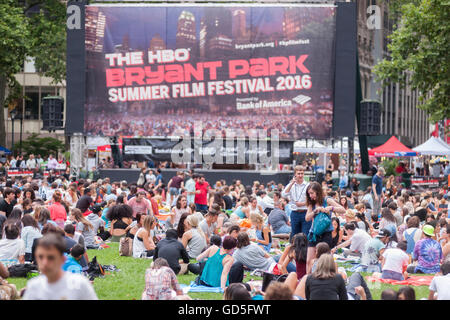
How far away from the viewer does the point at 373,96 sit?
69812mm

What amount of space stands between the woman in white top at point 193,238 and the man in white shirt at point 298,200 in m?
2.63

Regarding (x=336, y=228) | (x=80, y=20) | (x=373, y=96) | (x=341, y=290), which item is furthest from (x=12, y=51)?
(x=373, y=96)

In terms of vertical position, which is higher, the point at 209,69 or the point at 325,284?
the point at 209,69

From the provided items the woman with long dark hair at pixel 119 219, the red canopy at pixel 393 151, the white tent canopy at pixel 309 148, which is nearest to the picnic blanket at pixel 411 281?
the woman with long dark hair at pixel 119 219

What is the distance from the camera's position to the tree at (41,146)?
4731 centimetres

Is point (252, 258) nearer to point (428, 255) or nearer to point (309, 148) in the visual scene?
point (428, 255)

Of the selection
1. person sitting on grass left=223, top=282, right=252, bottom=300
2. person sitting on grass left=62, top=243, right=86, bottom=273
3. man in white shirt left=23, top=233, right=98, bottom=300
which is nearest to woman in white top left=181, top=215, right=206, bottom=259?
person sitting on grass left=62, top=243, right=86, bottom=273

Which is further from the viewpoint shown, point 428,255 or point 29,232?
point 428,255

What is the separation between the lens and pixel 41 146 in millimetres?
48750

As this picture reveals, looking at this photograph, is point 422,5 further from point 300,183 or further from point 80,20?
point 300,183

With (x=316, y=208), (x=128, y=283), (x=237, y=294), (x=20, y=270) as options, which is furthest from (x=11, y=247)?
(x=237, y=294)

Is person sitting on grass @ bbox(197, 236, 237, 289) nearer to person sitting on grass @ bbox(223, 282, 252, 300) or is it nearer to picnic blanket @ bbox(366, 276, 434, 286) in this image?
Result: picnic blanket @ bbox(366, 276, 434, 286)

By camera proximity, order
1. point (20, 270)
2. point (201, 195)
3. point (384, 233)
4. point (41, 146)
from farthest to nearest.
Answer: point (41, 146)
point (201, 195)
point (384, 233)
point (20, 270)

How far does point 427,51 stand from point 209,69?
9930 millimetres
